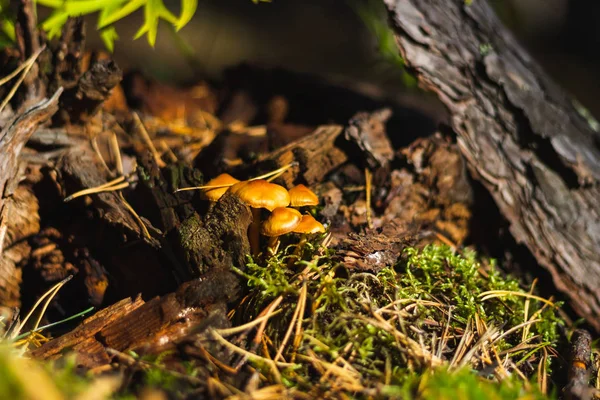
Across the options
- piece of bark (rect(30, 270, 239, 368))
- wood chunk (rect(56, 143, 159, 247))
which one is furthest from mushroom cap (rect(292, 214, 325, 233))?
wood chunk (rect(56, 143, 159, 247))

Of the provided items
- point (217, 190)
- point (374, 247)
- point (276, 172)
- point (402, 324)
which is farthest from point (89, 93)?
point (402, 324)

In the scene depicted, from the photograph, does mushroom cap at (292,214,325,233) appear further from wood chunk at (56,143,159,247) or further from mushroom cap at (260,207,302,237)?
wood chunk at (56,143,159,247)

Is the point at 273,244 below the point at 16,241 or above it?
above

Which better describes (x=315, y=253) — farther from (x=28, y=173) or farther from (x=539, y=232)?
(x=28, y=173)

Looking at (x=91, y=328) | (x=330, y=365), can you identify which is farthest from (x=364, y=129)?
(x=91, y=328)

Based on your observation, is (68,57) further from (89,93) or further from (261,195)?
(261,195)

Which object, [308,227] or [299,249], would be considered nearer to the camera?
[308,227]

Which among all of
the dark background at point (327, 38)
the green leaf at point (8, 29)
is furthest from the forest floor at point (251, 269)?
the dark background at point (327, 38)
